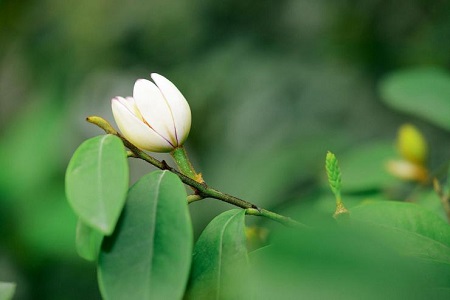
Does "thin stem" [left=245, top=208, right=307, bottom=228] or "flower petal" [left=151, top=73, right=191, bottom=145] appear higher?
"flower petal" [left=151, top=73, right=191, bottom=145]

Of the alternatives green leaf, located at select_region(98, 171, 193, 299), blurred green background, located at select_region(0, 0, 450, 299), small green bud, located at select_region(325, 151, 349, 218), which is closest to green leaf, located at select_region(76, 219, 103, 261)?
green leaf, located at select_region(98, 171, 193, 299)

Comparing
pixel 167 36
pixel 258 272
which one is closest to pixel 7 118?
pixel 167 36

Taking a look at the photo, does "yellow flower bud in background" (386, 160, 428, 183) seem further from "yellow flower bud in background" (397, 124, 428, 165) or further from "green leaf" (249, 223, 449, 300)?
"green leaf" (249, 223, 449, 300)

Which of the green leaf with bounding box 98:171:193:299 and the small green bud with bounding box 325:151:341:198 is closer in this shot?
the green leaf with bounding box 98:171:193:299

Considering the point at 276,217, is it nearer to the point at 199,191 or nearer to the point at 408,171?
the point at 199,191

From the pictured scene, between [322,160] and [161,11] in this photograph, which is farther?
[161,11]

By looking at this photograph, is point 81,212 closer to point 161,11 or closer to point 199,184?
point 199,184

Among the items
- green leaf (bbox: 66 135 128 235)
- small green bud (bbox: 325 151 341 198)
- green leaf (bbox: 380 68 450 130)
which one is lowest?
green leaf (bbox: 380 68 450 130)
